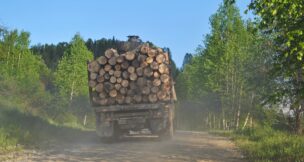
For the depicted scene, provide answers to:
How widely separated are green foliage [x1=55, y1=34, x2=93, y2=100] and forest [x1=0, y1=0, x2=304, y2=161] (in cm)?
11

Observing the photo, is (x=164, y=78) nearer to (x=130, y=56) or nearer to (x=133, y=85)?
(x=133, y=85)

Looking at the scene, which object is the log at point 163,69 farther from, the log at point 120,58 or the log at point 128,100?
the log at point 128,100

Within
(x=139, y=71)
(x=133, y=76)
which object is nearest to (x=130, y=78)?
(x=133, y=76)

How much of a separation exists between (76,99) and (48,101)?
1769cm

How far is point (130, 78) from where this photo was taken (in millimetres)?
15773

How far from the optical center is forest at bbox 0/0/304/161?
368 inches

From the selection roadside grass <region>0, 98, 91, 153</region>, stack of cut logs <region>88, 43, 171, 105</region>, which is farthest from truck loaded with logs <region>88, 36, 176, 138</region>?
roadside grass <region>0, 98, 91, 153</region>

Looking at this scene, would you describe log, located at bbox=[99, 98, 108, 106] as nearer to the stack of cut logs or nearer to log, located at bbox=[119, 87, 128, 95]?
the stack of cut logs

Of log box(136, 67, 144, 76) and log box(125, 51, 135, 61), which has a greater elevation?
log box(125, 51, 135, 61)

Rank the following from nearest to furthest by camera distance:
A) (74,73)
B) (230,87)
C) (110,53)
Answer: (110,53) < (230,87) < (74,73)

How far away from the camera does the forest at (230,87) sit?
9.35 meters

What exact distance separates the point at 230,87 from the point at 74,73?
1657 centimetres

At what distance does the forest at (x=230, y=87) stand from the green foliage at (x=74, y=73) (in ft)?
0.35

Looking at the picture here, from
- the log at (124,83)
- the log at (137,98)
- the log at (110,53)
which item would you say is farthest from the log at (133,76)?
the log at (110,53)
